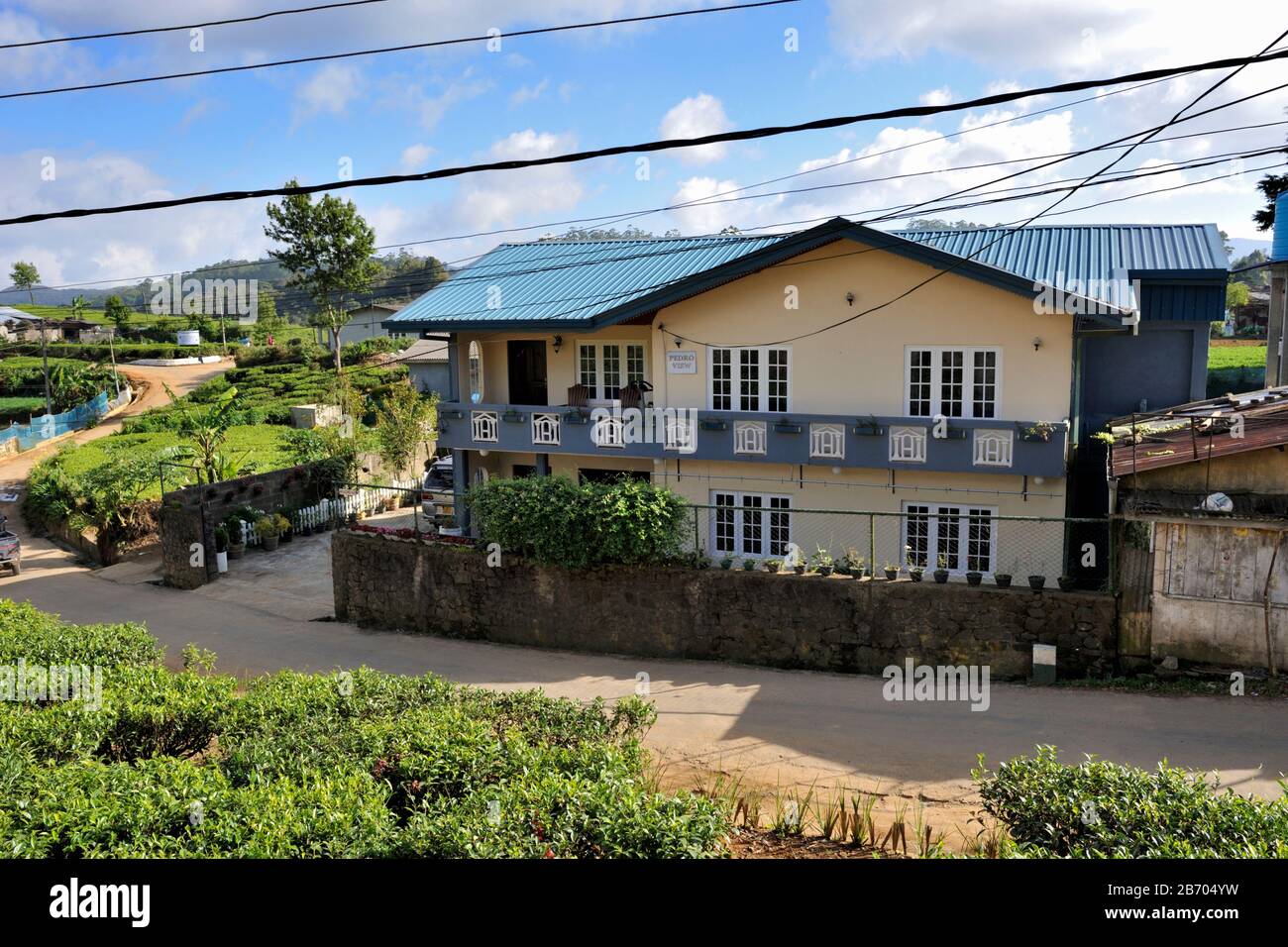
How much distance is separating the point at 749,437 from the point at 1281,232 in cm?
1754

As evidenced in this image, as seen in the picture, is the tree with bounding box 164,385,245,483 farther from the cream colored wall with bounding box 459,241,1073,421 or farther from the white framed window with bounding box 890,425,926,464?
the white framed window with bounding box 890,425,926,464

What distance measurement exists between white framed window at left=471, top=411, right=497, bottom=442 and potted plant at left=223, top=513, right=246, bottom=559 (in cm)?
685

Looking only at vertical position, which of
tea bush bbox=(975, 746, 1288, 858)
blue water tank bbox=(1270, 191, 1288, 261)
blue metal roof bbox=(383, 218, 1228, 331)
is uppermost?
blue water tank bbox=(1270, 191, 1288, 261)

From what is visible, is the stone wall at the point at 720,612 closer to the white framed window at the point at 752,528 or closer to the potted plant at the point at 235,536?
the white framed window at the point at 752,528

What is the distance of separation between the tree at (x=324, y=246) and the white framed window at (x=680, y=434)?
136 feet

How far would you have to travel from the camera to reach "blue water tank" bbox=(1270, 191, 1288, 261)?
26562 millimetres

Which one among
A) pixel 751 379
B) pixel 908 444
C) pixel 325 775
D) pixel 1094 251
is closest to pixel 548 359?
pixel 751 379

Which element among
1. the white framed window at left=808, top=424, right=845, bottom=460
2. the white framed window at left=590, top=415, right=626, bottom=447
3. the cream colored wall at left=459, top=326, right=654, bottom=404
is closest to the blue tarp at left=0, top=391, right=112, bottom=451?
the cream colored wall at left=459, top=326, right=654, bottom=404

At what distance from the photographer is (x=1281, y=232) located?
88.3 ft

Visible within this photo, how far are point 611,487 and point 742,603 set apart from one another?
9.56 feet

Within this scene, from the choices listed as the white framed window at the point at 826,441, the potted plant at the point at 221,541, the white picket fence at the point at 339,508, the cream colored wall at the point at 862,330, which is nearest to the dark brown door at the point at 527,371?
the cream colored wall at the point at 862,330

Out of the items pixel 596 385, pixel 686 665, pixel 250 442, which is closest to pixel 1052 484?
pixel 686 665

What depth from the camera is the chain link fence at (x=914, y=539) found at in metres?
17.3
